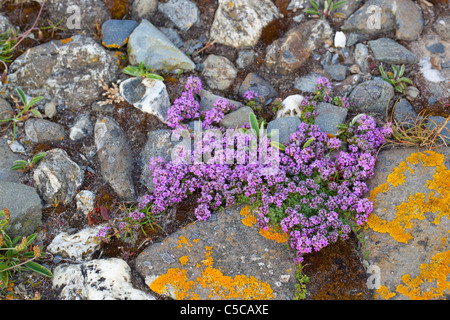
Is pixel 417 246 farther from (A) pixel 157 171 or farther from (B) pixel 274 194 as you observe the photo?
(A) pixel 157 171

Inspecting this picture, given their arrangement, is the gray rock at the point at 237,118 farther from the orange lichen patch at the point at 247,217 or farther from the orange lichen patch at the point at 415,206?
the orange lichen patch at the point at 415,206

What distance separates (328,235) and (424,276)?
4.31ft

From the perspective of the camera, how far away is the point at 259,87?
7.14 metres

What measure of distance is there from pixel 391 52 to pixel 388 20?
681 millimetres

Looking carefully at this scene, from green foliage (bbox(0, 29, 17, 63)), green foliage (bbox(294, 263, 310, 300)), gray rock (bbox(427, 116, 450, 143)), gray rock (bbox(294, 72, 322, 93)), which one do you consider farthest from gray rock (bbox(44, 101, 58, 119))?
gray rock (bbox(427, 116, 450, 143))

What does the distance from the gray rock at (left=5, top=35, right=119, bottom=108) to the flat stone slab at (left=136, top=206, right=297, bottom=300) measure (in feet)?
10.6

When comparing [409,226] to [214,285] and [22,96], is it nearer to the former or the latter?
[214,285]

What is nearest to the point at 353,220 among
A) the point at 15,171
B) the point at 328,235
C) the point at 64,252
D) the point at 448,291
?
the point at 328,235

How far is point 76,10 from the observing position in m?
7.46

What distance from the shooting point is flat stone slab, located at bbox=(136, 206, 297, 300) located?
514 centimetres

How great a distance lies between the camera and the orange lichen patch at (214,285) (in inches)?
201

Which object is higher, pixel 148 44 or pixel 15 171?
pixel 148 44

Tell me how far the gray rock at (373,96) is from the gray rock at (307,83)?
734 millimetres

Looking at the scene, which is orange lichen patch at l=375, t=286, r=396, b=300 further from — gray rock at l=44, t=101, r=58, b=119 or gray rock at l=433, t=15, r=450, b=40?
gray rock at l=44, t=101, r=58, b=119
